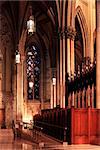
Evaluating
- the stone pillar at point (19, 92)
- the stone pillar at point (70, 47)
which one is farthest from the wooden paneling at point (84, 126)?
the stone pillar at point (19, 92)

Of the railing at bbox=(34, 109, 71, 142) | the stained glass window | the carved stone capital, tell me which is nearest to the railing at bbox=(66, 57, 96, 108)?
the railing at bbox=(34, 109, 71, 142)

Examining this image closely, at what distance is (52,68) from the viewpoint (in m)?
41.3

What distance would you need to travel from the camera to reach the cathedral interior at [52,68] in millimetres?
17734

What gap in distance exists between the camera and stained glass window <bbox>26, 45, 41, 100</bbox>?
4138cm

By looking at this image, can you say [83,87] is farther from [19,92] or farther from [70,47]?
[19,92]

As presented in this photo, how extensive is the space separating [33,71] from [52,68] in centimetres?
222

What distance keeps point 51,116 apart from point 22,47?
16776 mm

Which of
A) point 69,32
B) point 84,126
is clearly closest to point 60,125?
point 84,126

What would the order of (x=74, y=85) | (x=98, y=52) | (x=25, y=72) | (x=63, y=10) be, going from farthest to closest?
1. (x=25, y=72)
2. (x=63, y=10)
3. (x=74, y=85)
4. (x=98, y=52)

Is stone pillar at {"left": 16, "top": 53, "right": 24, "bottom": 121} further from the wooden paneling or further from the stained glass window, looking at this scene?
the wooden paneling

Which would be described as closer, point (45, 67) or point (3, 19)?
point (3, 19)

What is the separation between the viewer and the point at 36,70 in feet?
139

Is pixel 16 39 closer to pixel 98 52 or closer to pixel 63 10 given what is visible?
pixel 63 10

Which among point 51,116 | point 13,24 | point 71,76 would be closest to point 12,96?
point 13,24
